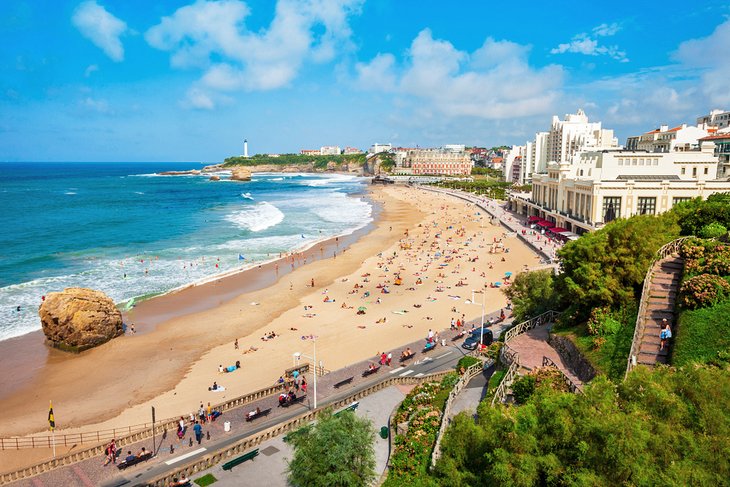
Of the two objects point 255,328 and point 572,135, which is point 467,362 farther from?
point 572,135

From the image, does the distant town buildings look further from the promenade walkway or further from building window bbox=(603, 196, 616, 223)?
the promenade walkway

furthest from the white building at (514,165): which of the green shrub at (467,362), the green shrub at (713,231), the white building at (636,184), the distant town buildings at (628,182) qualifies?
the green shrub at (467,362)

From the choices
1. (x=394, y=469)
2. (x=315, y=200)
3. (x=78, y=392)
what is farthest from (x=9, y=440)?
(x=315, y=200)

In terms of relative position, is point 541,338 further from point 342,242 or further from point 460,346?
point 342,242

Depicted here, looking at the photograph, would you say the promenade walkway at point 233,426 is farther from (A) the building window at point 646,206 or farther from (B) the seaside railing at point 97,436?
(A) the building window at point 646,206

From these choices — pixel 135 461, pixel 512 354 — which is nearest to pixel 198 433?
pixel 135 461

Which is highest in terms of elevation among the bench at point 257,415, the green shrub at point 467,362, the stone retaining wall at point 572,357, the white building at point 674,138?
the white building at point 674,138

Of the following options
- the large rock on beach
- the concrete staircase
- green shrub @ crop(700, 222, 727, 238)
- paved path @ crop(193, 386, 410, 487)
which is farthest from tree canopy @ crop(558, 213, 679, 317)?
the large rock on beach
